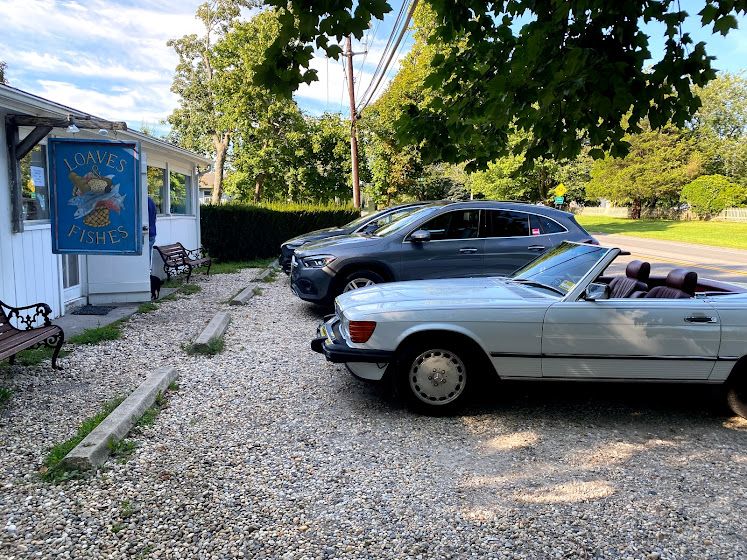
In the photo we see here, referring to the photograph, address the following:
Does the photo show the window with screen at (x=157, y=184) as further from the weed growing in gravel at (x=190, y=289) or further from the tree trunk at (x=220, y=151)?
the tree trunk at (x=220, y=151)

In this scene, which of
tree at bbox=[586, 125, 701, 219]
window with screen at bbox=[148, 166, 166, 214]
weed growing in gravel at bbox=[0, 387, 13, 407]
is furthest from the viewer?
tree at bbox=[586, 125, 701, 219]

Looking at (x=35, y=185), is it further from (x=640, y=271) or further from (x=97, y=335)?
(x=640, y=271)

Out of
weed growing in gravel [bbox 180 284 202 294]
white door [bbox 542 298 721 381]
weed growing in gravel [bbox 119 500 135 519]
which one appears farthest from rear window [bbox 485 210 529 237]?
weed growing in gravel [bbox 119 500 135 519]

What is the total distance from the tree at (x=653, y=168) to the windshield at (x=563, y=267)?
160 ft

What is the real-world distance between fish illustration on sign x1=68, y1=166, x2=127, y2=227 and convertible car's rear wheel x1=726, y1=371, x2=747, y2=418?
7467mm

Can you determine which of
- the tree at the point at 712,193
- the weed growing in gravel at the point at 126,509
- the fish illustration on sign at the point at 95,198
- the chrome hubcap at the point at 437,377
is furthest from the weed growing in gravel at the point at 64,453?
the tree at the point at 712,193

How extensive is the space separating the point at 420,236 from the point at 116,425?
17.8 feet

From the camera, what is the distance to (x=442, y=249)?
340 inches

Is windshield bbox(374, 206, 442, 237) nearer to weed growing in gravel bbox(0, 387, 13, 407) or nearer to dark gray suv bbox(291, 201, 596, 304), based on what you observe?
dark gray suv bbox(291, 201, 596, 304)

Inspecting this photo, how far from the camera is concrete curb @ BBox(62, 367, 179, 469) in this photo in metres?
3.65

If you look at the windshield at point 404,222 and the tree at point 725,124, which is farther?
the tree at point 725,124

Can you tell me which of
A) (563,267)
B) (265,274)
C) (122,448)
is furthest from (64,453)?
(265,274)

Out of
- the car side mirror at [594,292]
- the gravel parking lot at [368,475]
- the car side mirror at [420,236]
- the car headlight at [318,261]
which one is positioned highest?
the car side mirror at [420,236]

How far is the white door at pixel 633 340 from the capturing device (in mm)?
4465
